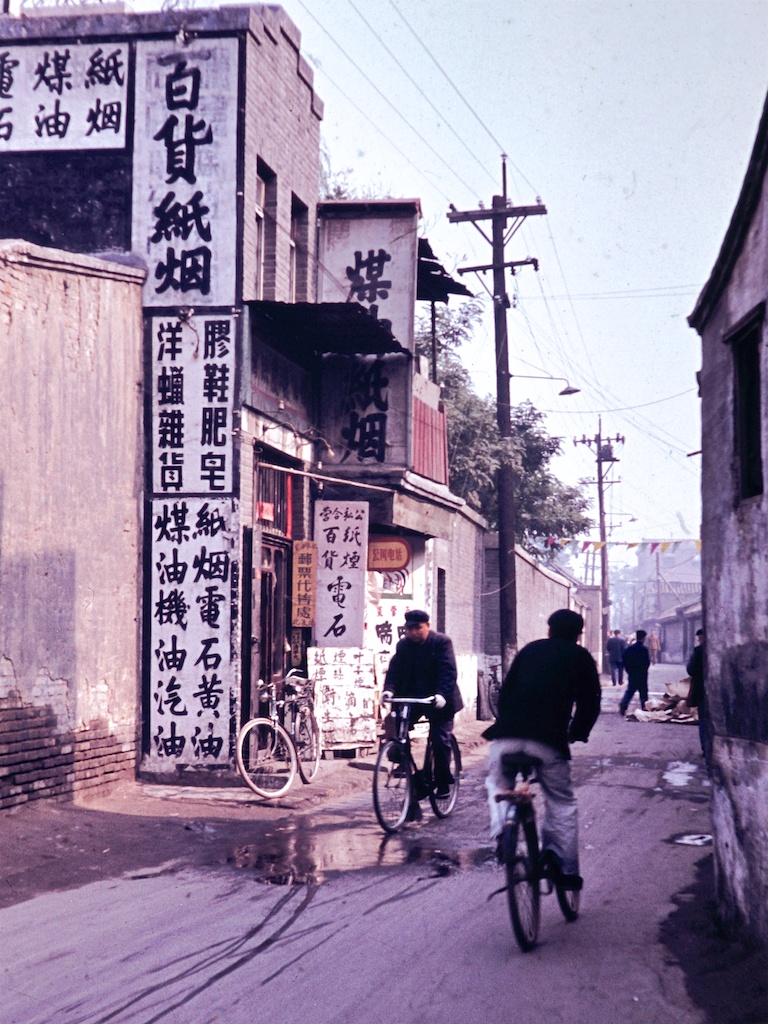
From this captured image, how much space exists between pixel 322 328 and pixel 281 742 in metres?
5.27

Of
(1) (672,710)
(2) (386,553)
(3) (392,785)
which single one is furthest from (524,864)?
(1) (672,710)

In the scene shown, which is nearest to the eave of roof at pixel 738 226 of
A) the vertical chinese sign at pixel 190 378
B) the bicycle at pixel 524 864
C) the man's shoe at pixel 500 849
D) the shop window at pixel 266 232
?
the bicycle at pixel 524 864

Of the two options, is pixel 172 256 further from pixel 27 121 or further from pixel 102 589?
pixel 102 589

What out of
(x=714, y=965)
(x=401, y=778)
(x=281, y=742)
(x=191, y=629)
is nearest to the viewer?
(x=714, y=965)

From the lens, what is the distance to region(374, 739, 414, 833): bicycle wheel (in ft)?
32.6

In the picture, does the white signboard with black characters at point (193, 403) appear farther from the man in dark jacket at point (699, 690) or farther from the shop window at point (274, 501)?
the man in dark jacket at point (699, 690)

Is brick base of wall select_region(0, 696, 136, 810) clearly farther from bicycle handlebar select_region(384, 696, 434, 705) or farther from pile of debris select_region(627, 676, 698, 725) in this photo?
pile of debris select_region(627, 676, 698, 725)

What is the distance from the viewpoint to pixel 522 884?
6.13 m

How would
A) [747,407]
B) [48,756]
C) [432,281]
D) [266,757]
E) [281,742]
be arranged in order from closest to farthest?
[747,407], [48,756], [266,757], [281,742], [432,281]

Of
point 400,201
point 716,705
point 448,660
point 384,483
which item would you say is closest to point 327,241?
point 400,201

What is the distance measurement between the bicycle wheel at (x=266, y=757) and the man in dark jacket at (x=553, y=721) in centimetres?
562

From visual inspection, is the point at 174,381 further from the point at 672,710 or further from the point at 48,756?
the point at 672,710

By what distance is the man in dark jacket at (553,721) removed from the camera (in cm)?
666

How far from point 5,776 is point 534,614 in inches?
968
